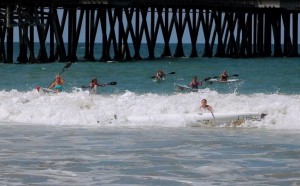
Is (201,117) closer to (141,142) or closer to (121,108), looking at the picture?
(121,108)

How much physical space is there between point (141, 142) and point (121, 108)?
6.41 metres

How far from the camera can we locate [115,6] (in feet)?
180

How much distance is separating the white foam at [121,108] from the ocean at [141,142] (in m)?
0.02

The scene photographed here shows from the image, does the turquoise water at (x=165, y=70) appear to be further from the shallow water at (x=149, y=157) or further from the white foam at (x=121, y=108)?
the shallow water at (x=149, y=157)

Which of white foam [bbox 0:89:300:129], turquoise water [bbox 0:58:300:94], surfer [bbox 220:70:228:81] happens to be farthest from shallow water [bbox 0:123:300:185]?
surfer [bbox 220:70:228:81]

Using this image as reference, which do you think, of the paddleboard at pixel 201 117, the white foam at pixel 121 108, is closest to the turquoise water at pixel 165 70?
the white foam at pixel 121 108

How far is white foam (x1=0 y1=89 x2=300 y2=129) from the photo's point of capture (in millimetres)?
23484

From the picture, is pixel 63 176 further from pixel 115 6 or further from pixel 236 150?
pixel 115 6

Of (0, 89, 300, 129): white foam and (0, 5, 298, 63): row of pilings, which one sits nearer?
(0, 89, 300, 129): white foam

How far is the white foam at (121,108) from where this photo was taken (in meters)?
23.5

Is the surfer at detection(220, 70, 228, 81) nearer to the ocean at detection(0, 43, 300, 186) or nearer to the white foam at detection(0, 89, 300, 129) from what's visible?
the ocean at detection(0, 43, 300, 186)

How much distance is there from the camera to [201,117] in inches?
916

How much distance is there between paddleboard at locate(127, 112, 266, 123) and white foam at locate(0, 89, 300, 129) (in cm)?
18

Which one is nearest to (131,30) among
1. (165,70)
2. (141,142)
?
(165,70)
